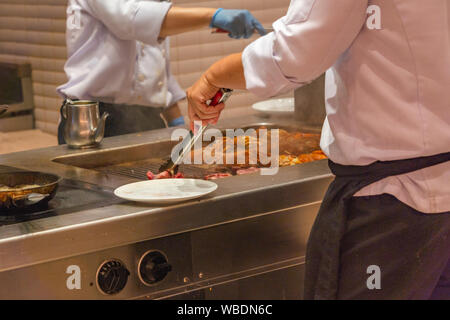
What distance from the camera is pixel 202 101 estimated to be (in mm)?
1626

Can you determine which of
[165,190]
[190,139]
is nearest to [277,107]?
[190,139]

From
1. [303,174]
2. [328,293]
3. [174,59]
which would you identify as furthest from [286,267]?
[174,59]

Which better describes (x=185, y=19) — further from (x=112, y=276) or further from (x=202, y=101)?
(x=112, y=276)

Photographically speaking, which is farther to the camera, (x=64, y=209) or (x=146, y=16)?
(x=146, y=16)

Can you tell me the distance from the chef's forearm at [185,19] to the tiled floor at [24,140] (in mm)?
2112

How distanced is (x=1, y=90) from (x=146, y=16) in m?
2.56

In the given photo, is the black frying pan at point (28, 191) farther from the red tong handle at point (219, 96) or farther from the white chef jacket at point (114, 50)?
the white chef jacket at point (114, 50)

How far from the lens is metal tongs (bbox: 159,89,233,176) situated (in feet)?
5.40

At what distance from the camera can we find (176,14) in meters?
2.77

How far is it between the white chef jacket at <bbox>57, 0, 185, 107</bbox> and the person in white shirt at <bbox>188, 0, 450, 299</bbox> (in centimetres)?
133

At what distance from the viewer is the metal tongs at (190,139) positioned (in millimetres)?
1645

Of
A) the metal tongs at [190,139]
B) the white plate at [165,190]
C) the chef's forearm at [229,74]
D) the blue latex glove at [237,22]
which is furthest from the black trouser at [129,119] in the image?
the chef's forearm at [229,74]
